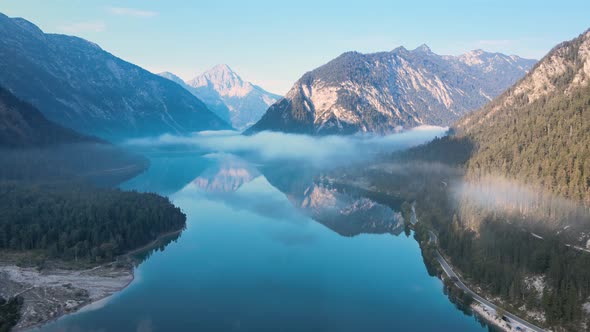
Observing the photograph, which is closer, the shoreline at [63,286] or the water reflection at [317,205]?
the shoreline at [63,286]

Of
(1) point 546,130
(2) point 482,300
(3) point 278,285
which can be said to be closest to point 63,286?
(3) point 278,285

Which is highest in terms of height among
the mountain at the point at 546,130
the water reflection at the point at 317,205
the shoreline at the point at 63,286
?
the mountain at the point at 546,130

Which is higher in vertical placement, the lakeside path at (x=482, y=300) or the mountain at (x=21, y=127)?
the mountain at (x=21, y=127)

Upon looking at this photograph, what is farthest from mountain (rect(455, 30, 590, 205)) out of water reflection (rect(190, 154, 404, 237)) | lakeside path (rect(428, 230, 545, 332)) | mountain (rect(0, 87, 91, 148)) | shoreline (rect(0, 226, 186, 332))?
mountain (rect(0, 87, 91, 148))

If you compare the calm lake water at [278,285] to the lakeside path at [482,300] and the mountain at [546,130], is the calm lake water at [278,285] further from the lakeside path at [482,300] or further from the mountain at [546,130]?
the mountain at [546,130]

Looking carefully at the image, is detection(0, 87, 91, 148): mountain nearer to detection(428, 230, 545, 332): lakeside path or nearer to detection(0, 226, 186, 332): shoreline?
detection(0, 226, 186, 332): shoreline

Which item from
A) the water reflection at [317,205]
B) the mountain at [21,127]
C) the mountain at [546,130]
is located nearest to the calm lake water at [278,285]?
the water reflection at [317,205]

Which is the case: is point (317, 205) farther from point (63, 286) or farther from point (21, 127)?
point (21, 127)
